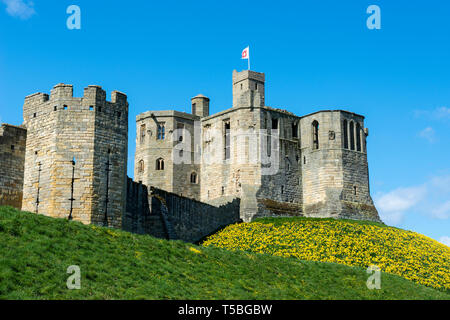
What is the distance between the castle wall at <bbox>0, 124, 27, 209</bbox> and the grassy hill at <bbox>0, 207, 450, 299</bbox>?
7.92 m

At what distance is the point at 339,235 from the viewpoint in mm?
47375

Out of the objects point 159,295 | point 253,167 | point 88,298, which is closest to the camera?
point 88,298

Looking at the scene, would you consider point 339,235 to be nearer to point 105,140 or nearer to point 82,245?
point 105,140

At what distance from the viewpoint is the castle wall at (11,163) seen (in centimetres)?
3328

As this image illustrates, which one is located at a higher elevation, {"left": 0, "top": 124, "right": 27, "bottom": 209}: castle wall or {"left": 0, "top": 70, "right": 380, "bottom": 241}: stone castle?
{"left": 0, "top": 70, "right": 380, "bottom": 241}: stone castle

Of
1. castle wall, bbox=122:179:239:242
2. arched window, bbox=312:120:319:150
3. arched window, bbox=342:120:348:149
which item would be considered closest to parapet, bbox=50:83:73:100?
castle wall, bbox=122:179:239:242

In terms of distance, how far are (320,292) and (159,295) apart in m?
8.06

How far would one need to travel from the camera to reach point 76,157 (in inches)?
1280

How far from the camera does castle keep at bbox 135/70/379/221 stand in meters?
57.6

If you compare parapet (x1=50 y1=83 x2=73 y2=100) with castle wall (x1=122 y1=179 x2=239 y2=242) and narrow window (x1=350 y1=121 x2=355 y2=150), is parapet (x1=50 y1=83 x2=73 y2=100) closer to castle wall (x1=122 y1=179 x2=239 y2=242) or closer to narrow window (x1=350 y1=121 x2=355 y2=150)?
castle wall (x1=122 y1=179 x2=239 y2=242)

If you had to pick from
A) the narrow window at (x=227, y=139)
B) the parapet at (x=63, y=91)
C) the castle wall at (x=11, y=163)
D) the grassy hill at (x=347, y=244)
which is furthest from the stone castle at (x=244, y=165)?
the parapet at (x=63, y=91)

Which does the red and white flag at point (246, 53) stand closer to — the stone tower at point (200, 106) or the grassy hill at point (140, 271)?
the stone tower at point (200, 106)

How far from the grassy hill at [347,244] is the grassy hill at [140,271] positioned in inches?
407
